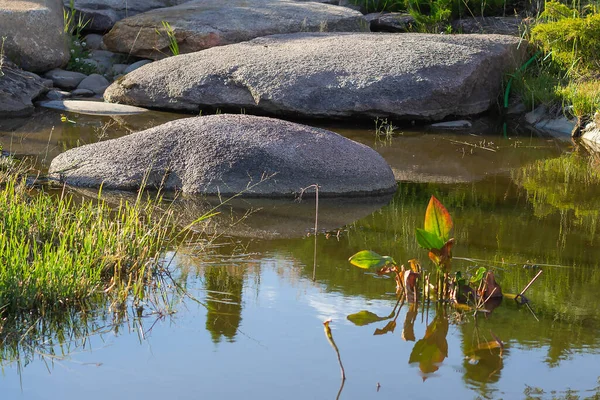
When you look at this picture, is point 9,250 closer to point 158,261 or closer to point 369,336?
point 158,261

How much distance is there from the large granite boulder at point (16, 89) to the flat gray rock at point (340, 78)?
100 cm

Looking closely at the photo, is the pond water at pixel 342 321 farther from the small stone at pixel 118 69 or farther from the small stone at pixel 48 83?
the small stone at pixel 118 69

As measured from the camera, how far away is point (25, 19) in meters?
10.7

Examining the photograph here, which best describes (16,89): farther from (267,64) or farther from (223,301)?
(223,301)

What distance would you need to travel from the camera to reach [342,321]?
12.4ft

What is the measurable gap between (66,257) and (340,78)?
573cm

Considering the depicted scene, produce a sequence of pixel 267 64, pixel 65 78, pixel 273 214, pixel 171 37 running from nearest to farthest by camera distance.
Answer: pixel 273 214 → pixel 267 64 → pixel 65 78 → pixel 171 37

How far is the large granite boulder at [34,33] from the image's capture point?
421 inches

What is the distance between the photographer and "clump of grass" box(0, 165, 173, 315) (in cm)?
366

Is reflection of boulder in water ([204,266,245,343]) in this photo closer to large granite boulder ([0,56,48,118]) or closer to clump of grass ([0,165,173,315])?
clump of grass ([0,165,173,315])

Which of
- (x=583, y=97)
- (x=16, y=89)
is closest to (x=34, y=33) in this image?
(x=16, y=89)

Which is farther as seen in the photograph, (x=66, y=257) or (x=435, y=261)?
(x=435, y=261)

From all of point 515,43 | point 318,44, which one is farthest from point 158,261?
point 515,43

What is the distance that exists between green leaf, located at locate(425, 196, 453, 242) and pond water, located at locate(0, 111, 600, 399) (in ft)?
1.13
